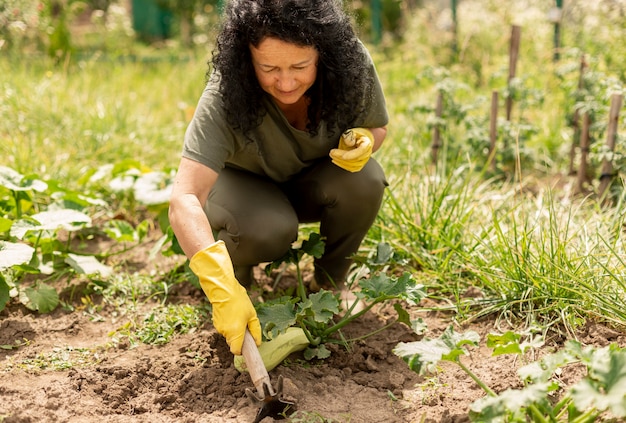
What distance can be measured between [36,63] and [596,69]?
406 cm

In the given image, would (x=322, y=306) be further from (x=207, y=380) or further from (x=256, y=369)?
(x=207, y=380)

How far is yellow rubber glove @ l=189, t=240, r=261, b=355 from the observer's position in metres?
1.98

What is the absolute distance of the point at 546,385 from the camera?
1.57m

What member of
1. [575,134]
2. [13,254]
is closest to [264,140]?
[13,254]

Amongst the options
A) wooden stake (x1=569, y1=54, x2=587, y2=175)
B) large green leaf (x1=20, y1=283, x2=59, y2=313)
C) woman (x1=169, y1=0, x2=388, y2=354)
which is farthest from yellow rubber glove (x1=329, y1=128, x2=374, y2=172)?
wooden stake (x1=569, y1=54, x2=587, y2=175)

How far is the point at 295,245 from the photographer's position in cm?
306

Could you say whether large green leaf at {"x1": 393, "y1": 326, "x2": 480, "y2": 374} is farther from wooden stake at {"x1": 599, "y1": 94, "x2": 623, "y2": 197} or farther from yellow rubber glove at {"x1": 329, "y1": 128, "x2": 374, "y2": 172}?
wooden stake at {"x1": 599, "y1": 94, "x2": 623, "y2": 197}

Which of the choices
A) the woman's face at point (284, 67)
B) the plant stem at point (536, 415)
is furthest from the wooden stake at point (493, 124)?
the plant stem at point (536, 415)

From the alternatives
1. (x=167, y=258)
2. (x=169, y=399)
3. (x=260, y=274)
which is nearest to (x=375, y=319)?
(x=260, y=274)

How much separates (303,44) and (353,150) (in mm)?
435

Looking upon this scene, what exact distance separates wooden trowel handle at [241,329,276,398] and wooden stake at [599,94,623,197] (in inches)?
74.4

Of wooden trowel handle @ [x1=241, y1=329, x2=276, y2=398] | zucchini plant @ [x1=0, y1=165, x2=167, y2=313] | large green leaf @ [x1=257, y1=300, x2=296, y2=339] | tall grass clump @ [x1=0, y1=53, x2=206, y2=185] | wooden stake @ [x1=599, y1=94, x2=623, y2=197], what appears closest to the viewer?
wooden trowel handle @ [x1=241, y1=329, x2=276, y2=398]

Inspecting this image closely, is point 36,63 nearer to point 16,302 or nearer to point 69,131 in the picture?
point 69,131

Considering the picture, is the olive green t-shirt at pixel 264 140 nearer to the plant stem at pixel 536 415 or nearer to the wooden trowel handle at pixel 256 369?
the wooden trowel handle at pixel 256 369
